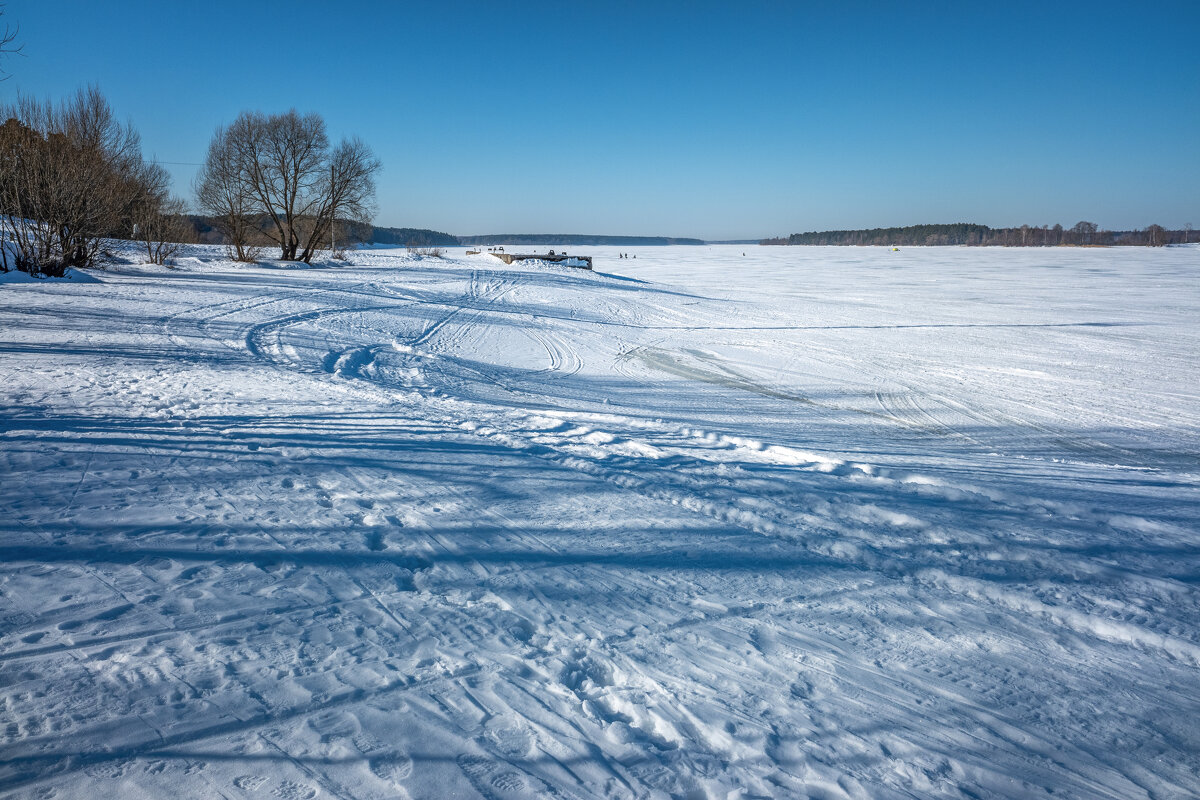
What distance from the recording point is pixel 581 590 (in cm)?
331

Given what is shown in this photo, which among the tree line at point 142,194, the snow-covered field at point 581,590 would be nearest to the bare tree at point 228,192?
the tree line at point 142,194

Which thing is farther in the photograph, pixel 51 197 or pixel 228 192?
pixel 228 192

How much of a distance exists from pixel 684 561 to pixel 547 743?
62.3 inches

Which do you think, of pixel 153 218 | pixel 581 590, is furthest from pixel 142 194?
pixel 581 590

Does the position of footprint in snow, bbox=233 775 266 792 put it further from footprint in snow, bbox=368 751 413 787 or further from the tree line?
the tree line

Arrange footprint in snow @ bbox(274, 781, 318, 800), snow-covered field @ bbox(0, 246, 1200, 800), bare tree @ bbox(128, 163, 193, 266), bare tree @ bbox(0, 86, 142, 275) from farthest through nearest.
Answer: bare tree @ bbox(128, 163, 193, 266) → bare tree @ bbox(0, 86, 142, 275) → snow-covered field @ bbox(0, 246, 1200, 800) → footprint in snow @ bbox(274, 781, 318, 800)

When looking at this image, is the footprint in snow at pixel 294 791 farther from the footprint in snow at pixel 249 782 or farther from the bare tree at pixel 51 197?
the bare tree at pixel 51 197

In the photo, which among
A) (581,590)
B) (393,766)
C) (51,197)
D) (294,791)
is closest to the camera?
(294,791)

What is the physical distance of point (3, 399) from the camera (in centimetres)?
606

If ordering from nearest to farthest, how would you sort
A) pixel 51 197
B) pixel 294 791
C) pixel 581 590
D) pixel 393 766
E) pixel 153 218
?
pixel 294 791 < pixel 393 766 < pixel 581 590 < pixel 51 197 < pixel 153 218

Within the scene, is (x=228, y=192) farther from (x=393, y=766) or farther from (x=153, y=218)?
(x=393, y=766)

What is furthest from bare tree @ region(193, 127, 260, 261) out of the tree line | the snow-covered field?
the snow-covered field

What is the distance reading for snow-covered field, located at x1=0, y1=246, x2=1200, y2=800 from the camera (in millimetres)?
2238

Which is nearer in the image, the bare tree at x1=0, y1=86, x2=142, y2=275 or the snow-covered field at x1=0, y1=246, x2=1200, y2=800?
the snow-covered field at x1=0, y1=246, x2=1200, y2=800
